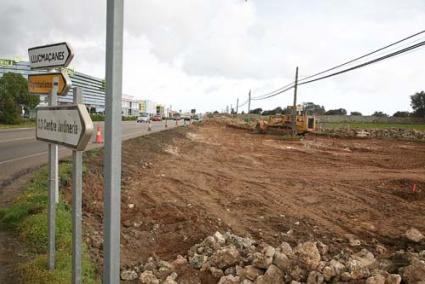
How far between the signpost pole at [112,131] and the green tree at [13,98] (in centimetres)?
4232

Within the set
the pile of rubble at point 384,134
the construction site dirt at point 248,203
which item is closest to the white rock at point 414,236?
the construction site dirt at point 248,203

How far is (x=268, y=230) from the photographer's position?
28.5 feet

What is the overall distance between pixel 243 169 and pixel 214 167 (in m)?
1.16

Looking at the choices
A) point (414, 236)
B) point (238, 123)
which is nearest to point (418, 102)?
point (238, 123)

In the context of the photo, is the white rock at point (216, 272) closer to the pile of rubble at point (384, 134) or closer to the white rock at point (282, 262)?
the white rock at point (282, 262)

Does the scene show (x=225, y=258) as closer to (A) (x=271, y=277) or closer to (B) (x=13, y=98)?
(A) (x=271, y=277)

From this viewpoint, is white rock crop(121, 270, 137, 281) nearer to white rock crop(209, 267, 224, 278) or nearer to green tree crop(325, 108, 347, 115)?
white rock crop(209, 267, 224, 278)

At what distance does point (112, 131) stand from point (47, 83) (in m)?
3.43

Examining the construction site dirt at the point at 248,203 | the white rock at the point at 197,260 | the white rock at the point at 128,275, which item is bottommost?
the construction site dirt at the point at 248,203

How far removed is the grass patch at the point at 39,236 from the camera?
16.0 feet

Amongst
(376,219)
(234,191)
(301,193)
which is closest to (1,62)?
(234,191)

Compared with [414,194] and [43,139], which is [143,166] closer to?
[414,194]

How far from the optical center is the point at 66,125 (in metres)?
3.85

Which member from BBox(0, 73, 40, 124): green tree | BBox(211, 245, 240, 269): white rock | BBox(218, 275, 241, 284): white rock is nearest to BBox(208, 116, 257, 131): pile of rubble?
BBox(0, 73, 40, 124): green tree
